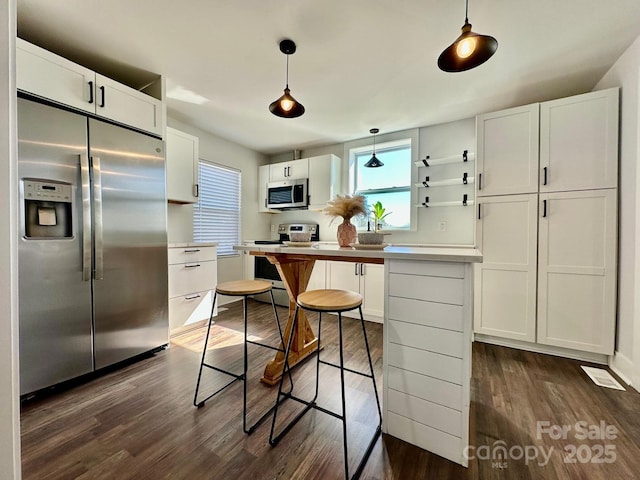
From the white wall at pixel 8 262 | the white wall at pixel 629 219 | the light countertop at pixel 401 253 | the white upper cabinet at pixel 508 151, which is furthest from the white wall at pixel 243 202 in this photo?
the white wall at pixel 629 219

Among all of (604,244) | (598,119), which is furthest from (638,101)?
(604,244)

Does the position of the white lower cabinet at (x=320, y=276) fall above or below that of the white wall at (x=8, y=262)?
below

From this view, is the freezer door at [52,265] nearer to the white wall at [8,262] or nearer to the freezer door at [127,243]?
the freezer door at [127,243]

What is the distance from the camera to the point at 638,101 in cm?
189

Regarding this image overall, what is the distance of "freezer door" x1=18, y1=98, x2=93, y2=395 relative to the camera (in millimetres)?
1654

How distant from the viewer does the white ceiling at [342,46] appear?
1638mm

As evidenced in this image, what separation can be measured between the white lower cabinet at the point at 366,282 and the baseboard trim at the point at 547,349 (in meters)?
1.08

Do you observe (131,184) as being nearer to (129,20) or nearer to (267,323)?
(129,20)

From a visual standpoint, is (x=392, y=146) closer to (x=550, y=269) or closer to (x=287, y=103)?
(x=287, y=103)

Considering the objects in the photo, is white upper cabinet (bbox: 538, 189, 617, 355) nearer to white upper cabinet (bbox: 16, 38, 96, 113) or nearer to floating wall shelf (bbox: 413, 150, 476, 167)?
floating wall shelf (bbox: 413, 150, 476, 167)

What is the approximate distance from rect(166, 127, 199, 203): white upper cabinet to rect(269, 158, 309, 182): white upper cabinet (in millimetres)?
1410

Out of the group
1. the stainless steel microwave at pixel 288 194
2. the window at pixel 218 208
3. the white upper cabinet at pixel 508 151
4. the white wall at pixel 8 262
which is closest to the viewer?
the white wall at pixel 8 262

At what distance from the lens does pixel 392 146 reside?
147 inches

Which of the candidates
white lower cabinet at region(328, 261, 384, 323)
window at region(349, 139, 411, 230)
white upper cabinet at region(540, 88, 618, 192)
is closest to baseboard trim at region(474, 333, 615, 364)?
white lower cabinet at region(328, 261, 384, 323)
